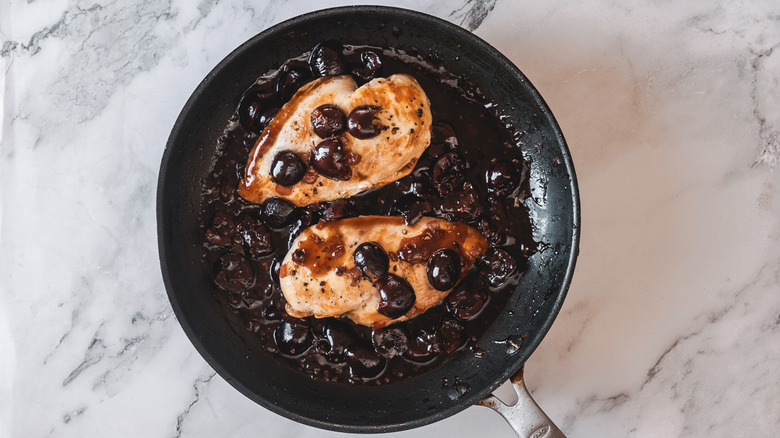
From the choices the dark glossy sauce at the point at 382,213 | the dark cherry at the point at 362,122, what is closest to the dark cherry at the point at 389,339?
the dark glossy sauce at the point at 382,213

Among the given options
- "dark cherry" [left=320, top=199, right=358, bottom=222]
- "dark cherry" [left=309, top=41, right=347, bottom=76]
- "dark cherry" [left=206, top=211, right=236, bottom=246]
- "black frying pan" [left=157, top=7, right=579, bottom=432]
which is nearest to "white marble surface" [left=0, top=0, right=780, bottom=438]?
"black frying pan" [left=157, top=7, right=579, bottom=432]

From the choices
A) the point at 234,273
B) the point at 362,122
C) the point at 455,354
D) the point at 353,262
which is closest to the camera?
the point at 362,122

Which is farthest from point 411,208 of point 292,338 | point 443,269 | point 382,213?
point 292,338

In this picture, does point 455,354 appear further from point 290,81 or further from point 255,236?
point 290,81

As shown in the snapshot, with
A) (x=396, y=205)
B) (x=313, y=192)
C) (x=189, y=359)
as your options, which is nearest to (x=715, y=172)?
(x=396, y=205)

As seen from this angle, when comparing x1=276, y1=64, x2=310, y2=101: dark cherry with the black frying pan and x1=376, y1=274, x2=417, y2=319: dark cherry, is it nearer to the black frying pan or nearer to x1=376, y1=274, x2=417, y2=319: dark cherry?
the black frying pan

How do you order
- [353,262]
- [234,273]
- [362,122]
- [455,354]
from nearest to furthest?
1. [362,122]
2. [353,262]
3. [234,273]
4. [455,354]

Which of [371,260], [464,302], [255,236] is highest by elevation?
[255,236]
